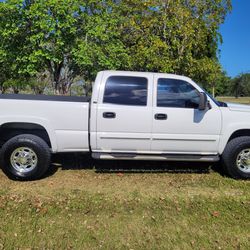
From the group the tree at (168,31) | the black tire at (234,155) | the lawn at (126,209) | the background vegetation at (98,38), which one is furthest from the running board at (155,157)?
the tree at (168,31)

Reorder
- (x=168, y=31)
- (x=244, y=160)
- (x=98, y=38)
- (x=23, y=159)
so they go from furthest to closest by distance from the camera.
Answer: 1. (x=168, y=31)
2. (x=98, y=38)
3. (x=244, y=160)
4. (x=23, y=159)

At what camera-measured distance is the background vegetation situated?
14.9 metres

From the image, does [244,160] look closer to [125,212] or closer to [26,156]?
[125,212]

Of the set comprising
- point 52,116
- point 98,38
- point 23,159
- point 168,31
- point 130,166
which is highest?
point 168,31

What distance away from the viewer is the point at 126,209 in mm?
4906

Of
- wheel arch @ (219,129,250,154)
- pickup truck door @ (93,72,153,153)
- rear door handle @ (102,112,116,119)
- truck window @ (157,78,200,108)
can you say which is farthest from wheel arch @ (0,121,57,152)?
wheel arch @ (219,129,250,154)

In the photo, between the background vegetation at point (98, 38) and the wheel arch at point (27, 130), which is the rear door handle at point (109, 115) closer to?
the wheel arch at point (27, 130)

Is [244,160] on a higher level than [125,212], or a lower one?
higher

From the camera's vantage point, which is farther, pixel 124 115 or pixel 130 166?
pixel 130 166

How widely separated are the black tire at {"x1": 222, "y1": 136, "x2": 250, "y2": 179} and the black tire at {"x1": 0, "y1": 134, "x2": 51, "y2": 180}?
3.17 m

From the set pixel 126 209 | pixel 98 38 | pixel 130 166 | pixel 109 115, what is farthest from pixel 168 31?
pixel 126 209

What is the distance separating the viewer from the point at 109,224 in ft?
14.5

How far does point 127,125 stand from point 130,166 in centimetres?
131

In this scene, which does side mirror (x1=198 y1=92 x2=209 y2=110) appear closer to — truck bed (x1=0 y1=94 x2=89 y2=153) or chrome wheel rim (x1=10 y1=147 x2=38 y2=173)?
truck bed (x1=0 y1=94 x2=89 y2=153)
